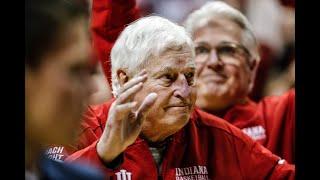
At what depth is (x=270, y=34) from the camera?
7.05ft

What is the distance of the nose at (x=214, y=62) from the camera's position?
1.99 metres

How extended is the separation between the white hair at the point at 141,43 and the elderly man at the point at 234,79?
0.12m

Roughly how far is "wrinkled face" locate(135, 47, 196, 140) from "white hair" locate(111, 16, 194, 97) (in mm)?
19

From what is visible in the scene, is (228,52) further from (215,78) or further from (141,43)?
(141,43)

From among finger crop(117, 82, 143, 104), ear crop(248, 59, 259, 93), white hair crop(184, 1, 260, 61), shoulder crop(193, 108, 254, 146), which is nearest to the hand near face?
finger crop(117, 82, 143, 104)

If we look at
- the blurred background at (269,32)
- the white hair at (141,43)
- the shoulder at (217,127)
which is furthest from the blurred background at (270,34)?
the shoulder at (217,127)

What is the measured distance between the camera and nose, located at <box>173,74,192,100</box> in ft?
6.03

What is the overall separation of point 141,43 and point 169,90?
134 millimetres

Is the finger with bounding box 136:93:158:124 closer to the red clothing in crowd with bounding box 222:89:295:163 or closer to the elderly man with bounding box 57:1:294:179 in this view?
the elderly man with bounding box 57:1:294:179

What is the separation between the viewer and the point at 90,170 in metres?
1.69

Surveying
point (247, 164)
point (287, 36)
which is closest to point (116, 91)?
point (247, 164)

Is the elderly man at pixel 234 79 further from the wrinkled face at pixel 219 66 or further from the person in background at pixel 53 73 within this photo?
the person in background at pixel 53 73
